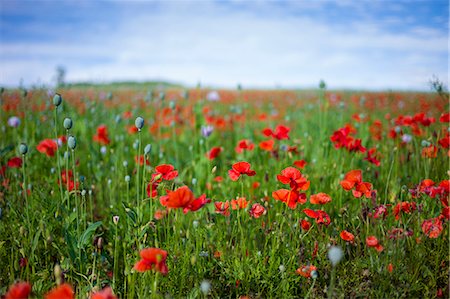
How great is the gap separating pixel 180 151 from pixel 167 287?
235 centimetres

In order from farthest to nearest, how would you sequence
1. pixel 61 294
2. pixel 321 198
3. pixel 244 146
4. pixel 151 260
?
pixel 244 146 < pixel 321 198 < pixel 151 260 < pixel 61 294

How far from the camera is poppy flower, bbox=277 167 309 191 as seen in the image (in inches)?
68.0

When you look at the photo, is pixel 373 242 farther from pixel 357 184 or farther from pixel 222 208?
pixel 222 208

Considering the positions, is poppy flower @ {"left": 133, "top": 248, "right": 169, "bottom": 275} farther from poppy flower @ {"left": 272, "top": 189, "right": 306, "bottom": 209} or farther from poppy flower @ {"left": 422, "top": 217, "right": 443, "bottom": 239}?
poppy flower @ {"left": 422, "top": 217, "right": 443, "bottom": 239}

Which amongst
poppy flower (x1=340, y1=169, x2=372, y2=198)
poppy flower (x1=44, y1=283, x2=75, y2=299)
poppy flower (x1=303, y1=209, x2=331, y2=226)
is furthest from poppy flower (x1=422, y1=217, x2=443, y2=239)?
poppy flower (x1=44, y1=283, x2=75, y2=299)

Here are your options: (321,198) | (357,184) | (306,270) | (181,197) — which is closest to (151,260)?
(181,197)

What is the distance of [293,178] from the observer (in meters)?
1.75

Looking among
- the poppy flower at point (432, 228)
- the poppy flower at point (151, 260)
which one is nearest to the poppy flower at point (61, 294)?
the poppy flower at point (151, 260)

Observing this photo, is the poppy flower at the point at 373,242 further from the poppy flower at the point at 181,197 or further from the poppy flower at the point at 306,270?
the poppy flower at the point at 181,197

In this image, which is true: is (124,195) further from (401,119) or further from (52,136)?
(401,119)

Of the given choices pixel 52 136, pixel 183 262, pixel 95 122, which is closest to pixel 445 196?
pixel 183 262

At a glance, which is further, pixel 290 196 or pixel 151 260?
pixel 290 196

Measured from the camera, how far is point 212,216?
2.15 m

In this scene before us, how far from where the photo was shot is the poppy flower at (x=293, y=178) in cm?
173
